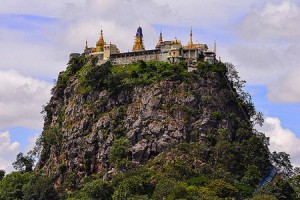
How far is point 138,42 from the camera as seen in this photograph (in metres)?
135

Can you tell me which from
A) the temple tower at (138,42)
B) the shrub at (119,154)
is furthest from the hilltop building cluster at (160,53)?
the shrub at (119,154)

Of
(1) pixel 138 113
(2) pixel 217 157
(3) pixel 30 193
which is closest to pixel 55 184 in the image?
→ (3) pixel 30 193

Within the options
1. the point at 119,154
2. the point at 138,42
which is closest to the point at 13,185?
the point at 119,154

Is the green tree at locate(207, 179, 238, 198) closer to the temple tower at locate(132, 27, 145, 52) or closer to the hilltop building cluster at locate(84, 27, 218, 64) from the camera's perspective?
the hilltop building cluster at locate(84, 27, 218, 64)

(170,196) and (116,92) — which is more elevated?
(116,92)

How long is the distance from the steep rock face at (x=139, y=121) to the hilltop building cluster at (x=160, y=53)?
6.09 m

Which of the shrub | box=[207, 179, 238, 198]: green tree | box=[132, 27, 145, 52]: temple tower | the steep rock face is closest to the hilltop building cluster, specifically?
box=[132, 27, 145, 52]: temple tower

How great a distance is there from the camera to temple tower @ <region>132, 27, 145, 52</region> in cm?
13325

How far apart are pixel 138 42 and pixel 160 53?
10.5m

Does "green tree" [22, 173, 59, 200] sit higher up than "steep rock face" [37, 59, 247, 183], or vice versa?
"steep rock face" [37, 59, 247, 183]

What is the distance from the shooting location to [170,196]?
9200cm

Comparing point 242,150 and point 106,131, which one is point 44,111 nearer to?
point 106,131

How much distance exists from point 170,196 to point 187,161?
51.3 ft

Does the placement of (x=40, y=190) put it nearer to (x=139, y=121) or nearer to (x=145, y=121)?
(x=139, y=121)
